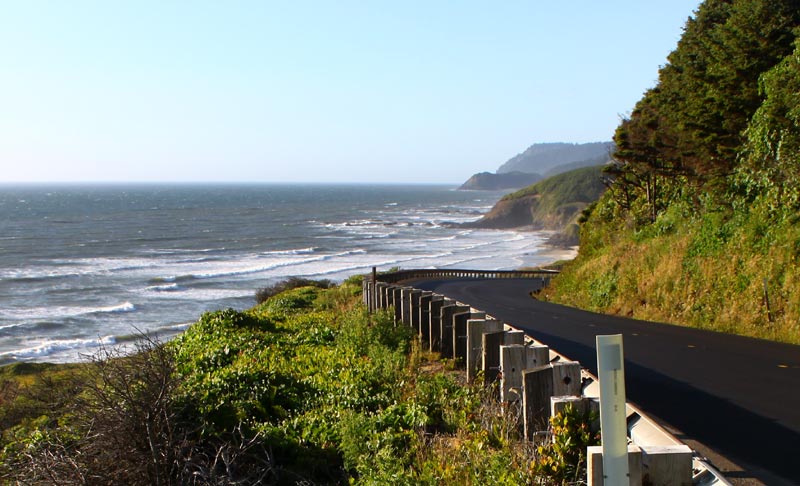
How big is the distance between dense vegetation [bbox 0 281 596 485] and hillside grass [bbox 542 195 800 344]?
25.6ft

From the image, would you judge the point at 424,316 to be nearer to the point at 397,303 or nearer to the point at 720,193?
the point at 397,303

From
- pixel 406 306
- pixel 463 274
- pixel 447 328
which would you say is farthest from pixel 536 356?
pixel 463 274

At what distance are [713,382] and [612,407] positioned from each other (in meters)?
6.94

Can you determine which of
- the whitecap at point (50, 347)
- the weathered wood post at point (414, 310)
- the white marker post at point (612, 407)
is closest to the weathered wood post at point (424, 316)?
the weathered wood post at point (414, 310)

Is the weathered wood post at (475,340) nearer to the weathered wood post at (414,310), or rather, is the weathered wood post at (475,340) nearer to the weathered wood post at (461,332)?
the weathered wood post at (461,332)

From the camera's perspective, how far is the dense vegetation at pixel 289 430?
5859 mm

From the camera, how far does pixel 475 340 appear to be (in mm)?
8562

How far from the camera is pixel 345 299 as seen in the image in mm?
19734

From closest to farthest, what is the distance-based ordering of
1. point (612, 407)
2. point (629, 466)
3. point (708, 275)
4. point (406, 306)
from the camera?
point (612, 407)
point (629, 466)
point (406, 306)
point (708, 275)

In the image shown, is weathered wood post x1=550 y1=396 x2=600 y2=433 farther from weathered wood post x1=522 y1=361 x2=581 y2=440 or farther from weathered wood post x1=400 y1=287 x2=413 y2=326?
weathered wood post x1=400 y1=287 x2=413 y2=326

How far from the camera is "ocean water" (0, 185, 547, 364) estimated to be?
39.9m

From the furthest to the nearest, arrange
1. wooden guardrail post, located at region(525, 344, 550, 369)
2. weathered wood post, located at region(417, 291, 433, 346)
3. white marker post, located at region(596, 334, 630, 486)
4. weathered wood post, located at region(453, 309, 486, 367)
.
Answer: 1. weathered wood post, located at region(417, 291, 433, 346)
2. weathered wood post, located at region(453, 309, 486, 367)
3. wooden guardrail post, located at region(525, 344, 550, 369)
4. white marker post, located at region(596, 334, 630, 486)

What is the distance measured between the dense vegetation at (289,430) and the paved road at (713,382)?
2114 mm

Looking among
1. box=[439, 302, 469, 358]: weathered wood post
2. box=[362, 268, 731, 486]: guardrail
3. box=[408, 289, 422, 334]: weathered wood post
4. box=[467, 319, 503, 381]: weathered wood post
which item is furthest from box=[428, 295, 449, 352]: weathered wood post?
box=[467, 319, 503, 381]: weathered wood post
